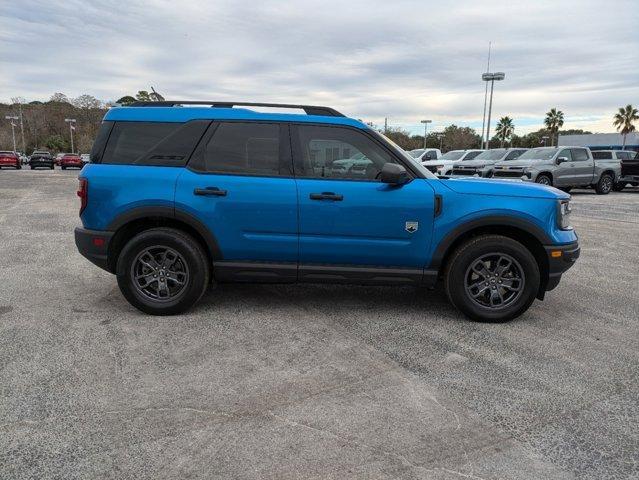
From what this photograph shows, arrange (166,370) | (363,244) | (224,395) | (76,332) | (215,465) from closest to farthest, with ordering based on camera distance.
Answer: (215,465) → (224,395) → (166,370) → (76,332) → (363,244)

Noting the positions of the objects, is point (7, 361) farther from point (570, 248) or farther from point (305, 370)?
point (570, 248)

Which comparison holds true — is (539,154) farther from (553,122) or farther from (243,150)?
(553,122)

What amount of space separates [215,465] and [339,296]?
117 inches

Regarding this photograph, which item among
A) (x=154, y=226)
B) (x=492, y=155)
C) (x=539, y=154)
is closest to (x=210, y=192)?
(x=154, y=226)

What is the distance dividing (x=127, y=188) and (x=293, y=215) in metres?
1.51

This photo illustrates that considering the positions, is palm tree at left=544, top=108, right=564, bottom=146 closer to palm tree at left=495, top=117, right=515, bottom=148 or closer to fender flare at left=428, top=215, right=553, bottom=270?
palm tree at left=495, top=117, right=515, bottom=148

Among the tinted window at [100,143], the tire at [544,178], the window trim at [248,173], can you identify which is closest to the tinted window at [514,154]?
the tire at [544,178]

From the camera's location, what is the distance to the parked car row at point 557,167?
17812mm

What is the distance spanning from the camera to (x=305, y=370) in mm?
3434

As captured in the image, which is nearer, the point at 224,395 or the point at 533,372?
the point at 224,395

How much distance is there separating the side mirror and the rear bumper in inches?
99.1

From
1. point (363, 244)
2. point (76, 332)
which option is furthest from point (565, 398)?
point (76, 332)

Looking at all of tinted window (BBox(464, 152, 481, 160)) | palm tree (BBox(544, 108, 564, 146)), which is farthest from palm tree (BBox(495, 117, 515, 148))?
tinted window (BBox(464, 152, 481, 160))

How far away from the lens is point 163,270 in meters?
4.50
